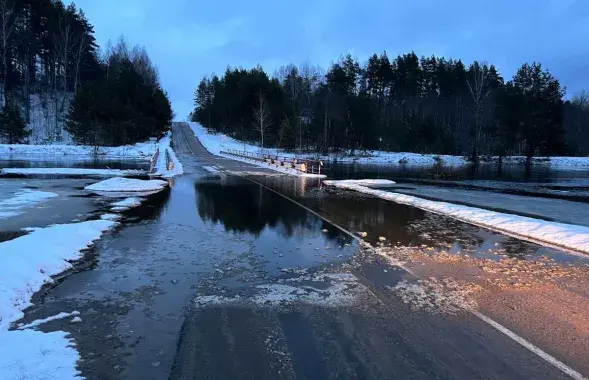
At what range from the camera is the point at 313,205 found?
56.6 feet

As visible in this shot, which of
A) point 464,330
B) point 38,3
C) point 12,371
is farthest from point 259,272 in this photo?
point 38,3

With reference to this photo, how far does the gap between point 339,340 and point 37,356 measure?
3151mm

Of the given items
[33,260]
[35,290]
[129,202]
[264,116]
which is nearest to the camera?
[35,290]

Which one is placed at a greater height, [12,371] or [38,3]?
[38,3]

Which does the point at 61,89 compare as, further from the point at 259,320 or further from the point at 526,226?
the point at 259,320

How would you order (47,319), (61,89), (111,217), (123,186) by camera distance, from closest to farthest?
(47,319)
(111,217)
(123,186)
(61,89)

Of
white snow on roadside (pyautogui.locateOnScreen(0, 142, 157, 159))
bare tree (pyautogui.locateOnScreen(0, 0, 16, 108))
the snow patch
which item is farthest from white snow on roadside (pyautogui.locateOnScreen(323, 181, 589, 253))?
bare tree (pyautogui.locateOnScreen(0, 0, 16, 108))

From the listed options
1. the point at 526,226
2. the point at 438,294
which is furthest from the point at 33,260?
the point at 526,226

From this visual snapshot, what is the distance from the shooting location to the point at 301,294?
6570mm

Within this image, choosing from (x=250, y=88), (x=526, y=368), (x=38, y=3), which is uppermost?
(x=38, y=3)

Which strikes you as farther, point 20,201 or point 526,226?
point 20,201

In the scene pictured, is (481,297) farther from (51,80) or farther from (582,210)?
(51,80)

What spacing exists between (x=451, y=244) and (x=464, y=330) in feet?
17.7

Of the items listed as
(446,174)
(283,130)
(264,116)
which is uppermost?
(264,116)
